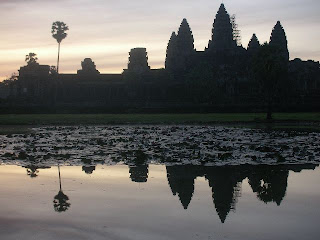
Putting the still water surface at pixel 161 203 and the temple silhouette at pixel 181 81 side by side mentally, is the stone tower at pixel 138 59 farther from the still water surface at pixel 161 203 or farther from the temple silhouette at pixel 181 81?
the still water surface at pixel 161 203

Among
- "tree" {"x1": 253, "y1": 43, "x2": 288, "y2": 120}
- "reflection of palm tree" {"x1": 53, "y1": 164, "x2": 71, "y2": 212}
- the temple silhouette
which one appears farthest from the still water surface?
the temple silhouette

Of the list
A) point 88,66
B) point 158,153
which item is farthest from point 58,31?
point 158,153

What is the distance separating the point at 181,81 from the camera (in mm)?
92750

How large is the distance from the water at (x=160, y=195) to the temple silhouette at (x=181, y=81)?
187ft

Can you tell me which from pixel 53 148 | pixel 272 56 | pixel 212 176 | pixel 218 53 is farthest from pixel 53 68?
pixel 212 176

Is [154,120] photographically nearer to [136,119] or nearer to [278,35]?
[136,119]

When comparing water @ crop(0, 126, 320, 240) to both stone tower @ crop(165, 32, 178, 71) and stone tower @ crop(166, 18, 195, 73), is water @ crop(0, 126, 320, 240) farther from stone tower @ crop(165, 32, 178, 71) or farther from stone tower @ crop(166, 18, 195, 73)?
stone tower @ crop(165, 32, 178, 71)

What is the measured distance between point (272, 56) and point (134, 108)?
23.3 metres

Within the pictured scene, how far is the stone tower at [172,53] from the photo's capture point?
104 meters

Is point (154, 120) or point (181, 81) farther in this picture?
point (181, 81)

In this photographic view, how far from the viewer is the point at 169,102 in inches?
3115

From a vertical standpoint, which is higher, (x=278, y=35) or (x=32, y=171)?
(x=278, y=35)

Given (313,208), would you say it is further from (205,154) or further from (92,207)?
(205,154)

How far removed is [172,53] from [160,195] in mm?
96658
